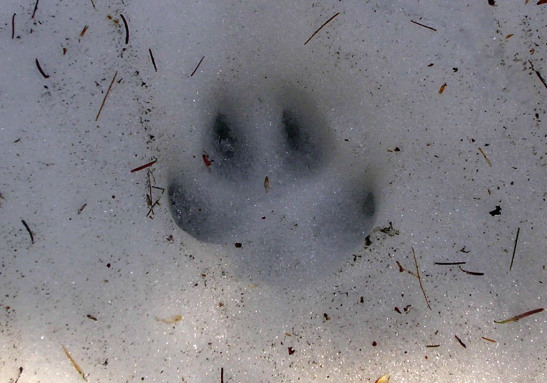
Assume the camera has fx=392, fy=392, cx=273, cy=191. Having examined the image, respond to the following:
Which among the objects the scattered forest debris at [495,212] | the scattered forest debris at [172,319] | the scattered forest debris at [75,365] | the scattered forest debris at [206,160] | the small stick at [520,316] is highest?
the scattered forest debris at [206,160]

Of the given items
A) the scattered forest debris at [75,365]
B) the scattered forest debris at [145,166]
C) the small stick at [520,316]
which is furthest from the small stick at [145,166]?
the small stick at [520,316]

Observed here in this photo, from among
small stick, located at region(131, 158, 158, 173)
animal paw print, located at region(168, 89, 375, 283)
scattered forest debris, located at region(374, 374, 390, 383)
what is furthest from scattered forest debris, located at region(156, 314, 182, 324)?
scattered forest debris, located at region(374, 374, 390, 383)

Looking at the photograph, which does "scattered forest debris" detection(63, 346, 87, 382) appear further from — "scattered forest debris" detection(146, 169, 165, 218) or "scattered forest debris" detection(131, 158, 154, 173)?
"scattered forest debris" detection(131, 158, 154, 173)

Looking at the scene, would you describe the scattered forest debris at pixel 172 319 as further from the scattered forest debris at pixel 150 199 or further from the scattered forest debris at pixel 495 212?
the scattered forest debris at pixel 495 212

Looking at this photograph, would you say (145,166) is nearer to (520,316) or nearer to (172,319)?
(172,319)

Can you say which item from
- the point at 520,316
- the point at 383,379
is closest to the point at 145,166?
the point at 383,379

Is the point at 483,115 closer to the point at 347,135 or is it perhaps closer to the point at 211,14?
the point at 347,135

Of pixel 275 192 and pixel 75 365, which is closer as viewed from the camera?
pixel 75 365
